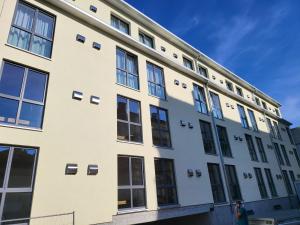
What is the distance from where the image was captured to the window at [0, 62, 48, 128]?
7.22m

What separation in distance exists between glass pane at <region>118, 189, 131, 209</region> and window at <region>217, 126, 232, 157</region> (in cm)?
848

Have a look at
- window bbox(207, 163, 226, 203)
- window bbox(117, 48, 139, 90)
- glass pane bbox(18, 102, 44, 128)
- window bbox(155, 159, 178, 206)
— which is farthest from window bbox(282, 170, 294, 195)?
glass pane bbox(18, 102, 44, 128)

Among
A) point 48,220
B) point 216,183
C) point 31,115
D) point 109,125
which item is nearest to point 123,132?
point 109,125

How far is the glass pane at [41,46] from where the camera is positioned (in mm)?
8694

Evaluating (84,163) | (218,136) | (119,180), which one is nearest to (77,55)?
(84,163)

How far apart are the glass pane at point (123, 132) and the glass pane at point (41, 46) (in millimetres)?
4102

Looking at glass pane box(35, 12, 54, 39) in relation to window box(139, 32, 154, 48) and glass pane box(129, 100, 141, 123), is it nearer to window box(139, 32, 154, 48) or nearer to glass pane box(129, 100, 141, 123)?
glass pane box(129, 100, 141, 123)

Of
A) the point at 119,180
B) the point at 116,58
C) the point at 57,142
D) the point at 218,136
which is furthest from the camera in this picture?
the point at 218,136

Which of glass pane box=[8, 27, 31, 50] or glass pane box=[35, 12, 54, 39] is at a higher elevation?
glass pane box=[35, 12, 54, 39]

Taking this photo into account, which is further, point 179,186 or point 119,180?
point 179,186

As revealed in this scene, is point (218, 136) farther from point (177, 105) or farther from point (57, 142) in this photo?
point (57, 142)

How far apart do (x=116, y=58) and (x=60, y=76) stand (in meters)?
3.61

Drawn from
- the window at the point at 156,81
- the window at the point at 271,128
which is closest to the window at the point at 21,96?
the window at the point at 156,81

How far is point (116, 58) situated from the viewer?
11570 millimetres
